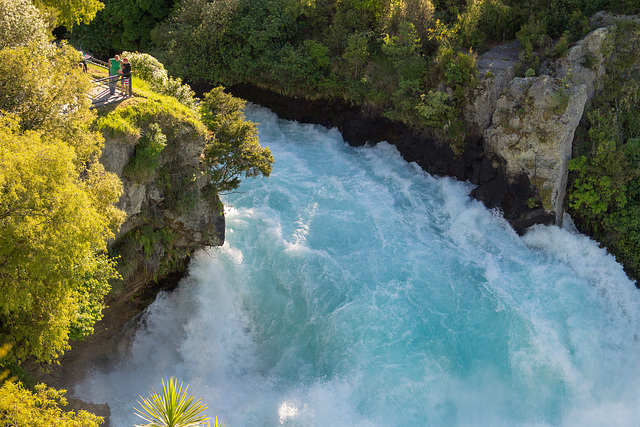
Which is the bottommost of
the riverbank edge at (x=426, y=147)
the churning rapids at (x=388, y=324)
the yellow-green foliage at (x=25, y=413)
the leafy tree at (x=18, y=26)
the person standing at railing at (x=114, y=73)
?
the churning rapids at (x=388, y=324)

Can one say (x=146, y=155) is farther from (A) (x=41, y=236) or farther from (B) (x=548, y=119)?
(B) (x=548, y=119)

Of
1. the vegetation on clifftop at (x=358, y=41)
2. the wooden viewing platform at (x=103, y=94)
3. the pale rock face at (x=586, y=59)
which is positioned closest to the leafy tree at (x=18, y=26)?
the wooden viewing platform at (x=103, y=94)

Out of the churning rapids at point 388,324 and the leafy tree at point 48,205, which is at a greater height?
the leafy tree at point 48,205

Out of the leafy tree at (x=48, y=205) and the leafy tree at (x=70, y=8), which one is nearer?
the leafy tree at (x=48, y=205)

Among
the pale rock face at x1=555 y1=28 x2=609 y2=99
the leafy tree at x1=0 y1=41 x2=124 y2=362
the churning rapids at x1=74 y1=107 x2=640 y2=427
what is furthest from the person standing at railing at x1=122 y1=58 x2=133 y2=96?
the pale rock face at x1=555 y1=28 x2=609 y2=99

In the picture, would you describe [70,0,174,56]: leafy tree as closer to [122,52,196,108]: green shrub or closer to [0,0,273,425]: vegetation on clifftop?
[122,52,196,108]: green shrub

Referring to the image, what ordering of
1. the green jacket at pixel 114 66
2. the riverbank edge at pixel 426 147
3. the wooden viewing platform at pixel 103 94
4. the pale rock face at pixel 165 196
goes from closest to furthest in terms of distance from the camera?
the pale rock face at pixel 165 196 → the wooden viewing platform at pixel 103 94 → the green jacket at pixel 114 66 → the riverbank edge at pixel 426 147

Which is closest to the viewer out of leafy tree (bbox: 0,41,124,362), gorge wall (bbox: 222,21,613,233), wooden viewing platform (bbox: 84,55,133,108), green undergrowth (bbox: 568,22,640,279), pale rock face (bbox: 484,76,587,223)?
leafy tree (bbox: 0,41,124,362)

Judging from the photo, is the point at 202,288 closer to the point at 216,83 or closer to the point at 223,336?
the point at 223,336

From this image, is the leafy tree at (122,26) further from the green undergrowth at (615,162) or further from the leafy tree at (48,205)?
the green undergrowth at (615,162)
